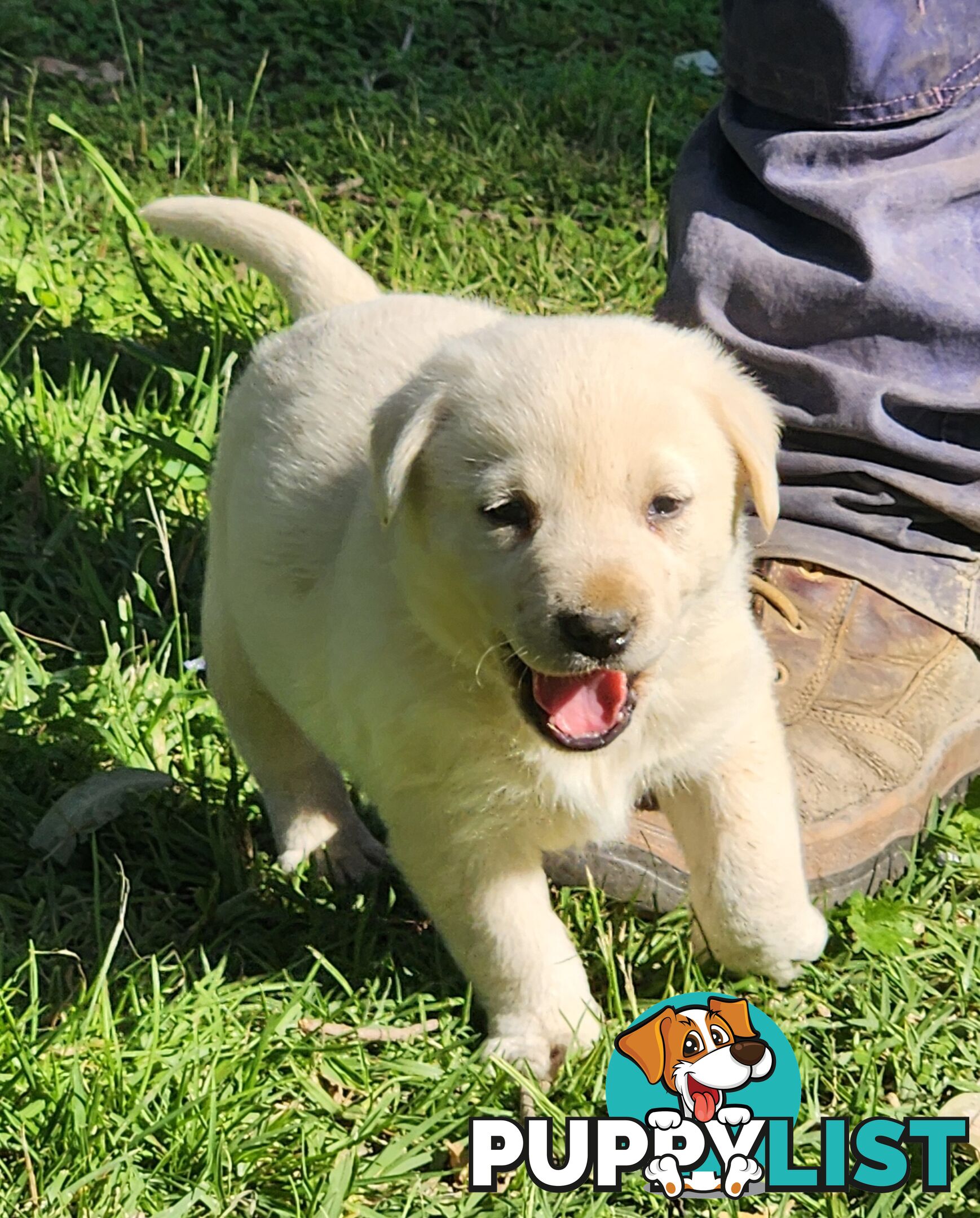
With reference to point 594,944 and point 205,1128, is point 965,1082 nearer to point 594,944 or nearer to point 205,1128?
point 594,944

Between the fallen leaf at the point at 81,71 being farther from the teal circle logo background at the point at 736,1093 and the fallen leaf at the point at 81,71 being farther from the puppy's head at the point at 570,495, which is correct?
the teal circle logo background at the point at 736,1093

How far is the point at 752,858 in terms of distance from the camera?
6.74ft

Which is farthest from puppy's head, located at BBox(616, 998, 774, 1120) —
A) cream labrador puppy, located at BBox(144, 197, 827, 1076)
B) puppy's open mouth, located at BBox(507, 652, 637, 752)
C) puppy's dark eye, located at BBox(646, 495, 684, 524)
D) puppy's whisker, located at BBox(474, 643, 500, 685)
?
puppy's dark eye, located at BBox(646, 495, 684, 524)

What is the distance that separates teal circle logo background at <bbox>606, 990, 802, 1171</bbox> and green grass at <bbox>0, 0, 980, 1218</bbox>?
0.16ft

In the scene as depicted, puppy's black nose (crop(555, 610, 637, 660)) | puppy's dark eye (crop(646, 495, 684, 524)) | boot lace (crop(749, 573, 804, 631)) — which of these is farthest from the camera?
boot lace (crop(749, 573, 804, 631))

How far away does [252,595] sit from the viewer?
234cm

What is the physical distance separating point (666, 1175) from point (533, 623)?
2.17 ft

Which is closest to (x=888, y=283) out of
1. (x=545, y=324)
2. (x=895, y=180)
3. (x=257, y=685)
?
(x=895, y=180)

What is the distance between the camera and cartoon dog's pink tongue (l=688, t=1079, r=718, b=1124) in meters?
1.82

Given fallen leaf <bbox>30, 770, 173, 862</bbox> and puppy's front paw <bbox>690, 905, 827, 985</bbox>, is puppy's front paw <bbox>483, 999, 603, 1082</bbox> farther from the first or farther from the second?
fallen leaf <bbox>30, 770, 173, 862</bbox>

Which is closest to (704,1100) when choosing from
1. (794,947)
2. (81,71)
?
(794,947)

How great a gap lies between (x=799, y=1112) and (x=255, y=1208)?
2.16 feet

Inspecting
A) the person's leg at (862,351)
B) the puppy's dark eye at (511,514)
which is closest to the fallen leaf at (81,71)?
the person's leg at (862,351)

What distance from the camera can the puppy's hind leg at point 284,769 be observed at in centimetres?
246
